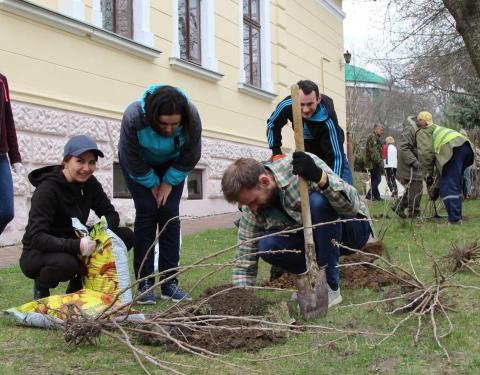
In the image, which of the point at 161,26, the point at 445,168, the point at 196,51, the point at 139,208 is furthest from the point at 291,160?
the point at 196,51

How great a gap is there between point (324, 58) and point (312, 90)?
12234mm

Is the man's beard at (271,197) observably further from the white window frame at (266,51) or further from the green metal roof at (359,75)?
the green metal roof at (359,75)

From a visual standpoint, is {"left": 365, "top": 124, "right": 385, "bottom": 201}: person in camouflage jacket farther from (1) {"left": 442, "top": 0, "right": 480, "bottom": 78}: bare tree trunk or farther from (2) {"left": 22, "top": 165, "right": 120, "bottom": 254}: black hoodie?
(2) {"left": 22, "top": 165, "right": 120, "bottom": 254}: black hoodie

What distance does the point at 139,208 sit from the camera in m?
4.07

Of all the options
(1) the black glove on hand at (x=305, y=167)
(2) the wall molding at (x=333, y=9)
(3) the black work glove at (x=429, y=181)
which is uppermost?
(2) the wall molding at (x=333, y=9)

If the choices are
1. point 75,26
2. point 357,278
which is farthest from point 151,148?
point 75,26

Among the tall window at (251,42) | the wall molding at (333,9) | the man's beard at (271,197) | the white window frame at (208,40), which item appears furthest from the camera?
the wall molding at (333,9)

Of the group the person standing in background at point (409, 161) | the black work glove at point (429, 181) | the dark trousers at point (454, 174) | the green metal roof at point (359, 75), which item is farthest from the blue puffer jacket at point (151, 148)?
the green metal roof at point (359, 75)

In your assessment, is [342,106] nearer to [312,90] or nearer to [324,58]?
[324,58]

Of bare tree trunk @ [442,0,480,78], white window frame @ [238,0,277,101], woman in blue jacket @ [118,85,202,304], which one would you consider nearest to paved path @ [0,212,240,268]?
woman in blue jacket @ [118,85,202,304]

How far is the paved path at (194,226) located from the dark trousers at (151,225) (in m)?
→ 2.11

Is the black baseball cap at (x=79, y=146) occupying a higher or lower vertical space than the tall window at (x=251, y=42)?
lower

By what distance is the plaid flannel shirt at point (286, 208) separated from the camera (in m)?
3.44

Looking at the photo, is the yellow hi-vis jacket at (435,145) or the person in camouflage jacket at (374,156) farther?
the person in camouflage jacket at (374,156)
